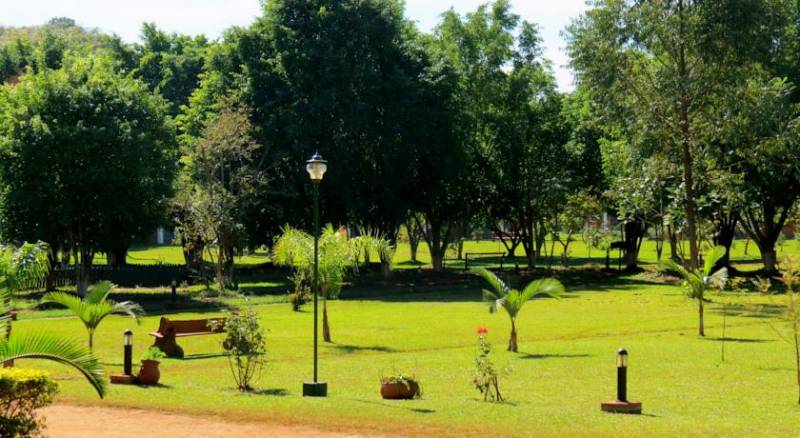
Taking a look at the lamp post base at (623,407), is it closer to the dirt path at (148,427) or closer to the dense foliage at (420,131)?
the dirt path at (148,427)

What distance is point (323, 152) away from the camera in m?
52.5

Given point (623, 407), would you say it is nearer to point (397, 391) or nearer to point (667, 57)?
point (397, 391)

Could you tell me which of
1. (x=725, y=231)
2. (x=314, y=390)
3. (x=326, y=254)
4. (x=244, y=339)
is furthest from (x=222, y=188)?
(x=314, y=390)

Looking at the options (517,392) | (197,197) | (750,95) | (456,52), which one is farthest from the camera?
(456,52)

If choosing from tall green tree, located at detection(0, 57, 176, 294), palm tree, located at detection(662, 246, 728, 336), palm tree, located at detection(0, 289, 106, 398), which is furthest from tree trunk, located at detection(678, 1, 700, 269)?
palm tree, located at detection(0, 289, 106, 398)

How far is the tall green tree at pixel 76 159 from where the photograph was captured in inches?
1676

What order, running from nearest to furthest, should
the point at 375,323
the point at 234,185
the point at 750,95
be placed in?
the point at 375,323 → the point at 750,95 → the point at 234,185

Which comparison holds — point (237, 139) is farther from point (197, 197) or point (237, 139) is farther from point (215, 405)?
point (215, 405)

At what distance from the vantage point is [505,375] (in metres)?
19.1

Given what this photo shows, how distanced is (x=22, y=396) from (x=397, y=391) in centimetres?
712

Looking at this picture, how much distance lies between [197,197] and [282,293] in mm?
6314

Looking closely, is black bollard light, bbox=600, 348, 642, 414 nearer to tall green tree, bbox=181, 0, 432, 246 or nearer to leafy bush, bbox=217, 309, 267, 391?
leafy bush, bbox=217, 309, 267, 391

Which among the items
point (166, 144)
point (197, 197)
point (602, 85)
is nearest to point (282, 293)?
point (197, 197)

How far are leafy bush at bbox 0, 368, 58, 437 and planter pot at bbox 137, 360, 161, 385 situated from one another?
22.0 feet
